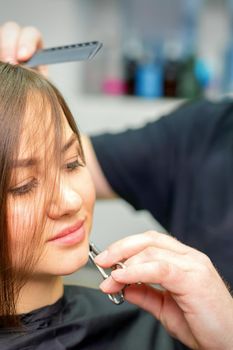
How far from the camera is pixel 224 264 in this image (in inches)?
42.2

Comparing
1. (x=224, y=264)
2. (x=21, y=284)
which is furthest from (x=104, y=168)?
(x=21, y=284)

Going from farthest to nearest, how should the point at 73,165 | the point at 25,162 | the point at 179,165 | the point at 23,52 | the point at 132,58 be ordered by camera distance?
the point at 132,58 < the point at 179,165 < the point at 23,52 < the point at 73,165 < the point at 25,162

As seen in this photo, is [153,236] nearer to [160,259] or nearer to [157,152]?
[160,259]

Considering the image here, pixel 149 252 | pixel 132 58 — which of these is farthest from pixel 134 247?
pixel 132 58

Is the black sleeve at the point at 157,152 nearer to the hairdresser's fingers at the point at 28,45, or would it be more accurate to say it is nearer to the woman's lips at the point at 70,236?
the hairdresser's fingers at the point at 28,45

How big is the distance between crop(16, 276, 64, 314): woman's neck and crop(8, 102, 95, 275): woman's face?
52 millimetres

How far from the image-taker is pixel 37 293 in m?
0.90

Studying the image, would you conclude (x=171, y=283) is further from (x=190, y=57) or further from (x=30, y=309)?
(x=190, y=57)

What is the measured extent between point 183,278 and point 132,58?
5.23 feet

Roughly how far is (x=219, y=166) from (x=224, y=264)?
0.79ft

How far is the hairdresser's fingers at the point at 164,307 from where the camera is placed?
88 centimetres

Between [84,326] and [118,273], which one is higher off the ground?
[118,273]

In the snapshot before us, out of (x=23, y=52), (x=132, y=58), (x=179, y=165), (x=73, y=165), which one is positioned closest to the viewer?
(x=73, y=165)

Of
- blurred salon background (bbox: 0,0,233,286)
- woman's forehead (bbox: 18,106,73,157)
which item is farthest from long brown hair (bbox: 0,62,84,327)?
blurred salon background (bbox: 0,0,233,286)
